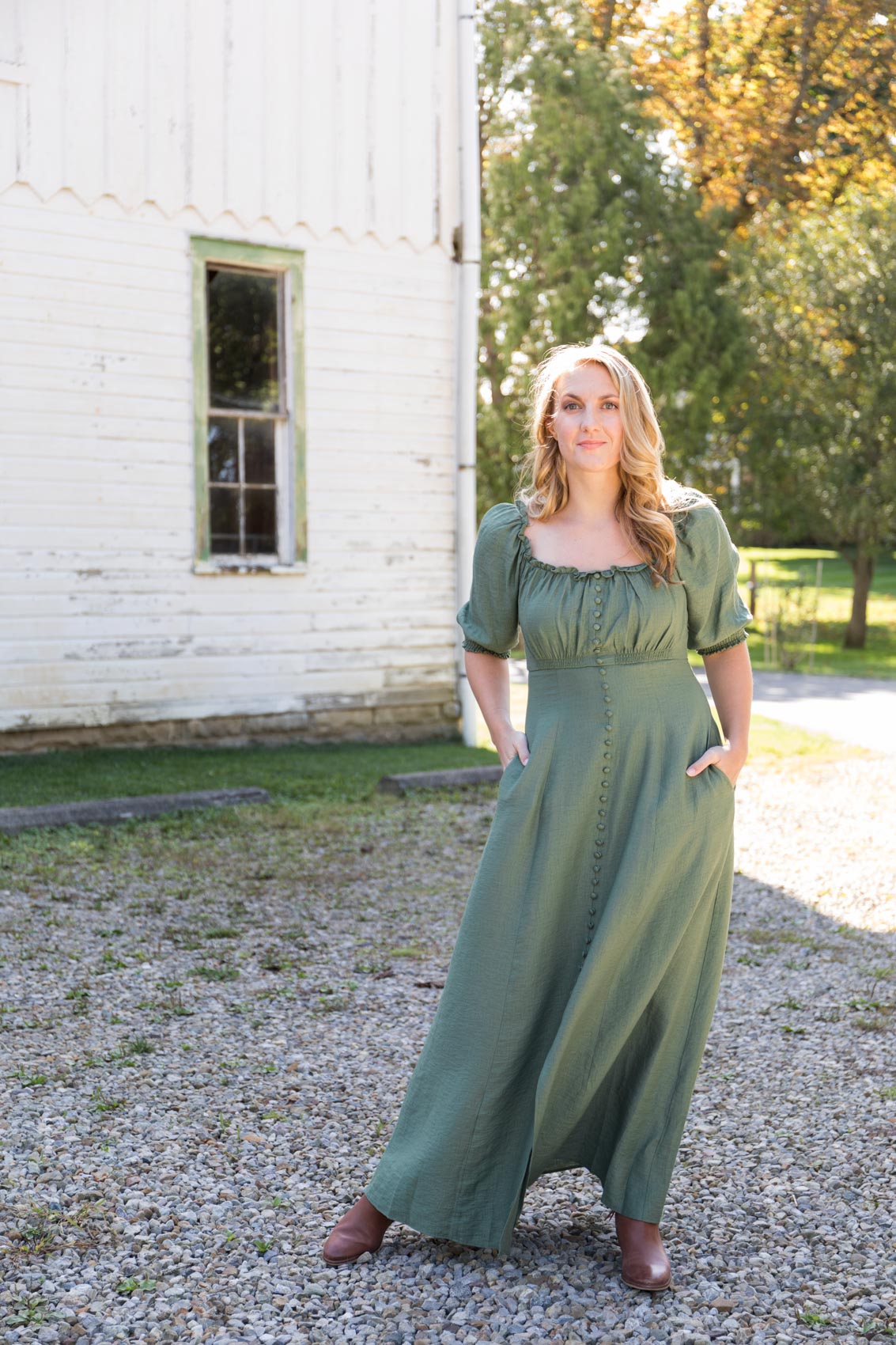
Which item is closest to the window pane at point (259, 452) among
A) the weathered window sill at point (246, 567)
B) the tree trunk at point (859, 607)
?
the weathered window sill at point (246, 567)

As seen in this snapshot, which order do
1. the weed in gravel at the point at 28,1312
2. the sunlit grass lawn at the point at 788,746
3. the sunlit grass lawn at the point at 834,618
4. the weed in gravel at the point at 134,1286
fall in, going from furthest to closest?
the sunlit grass lawn at the point at 834,618, the sunlit grass lawn at the point at 788,746, the weed in gravel at the point at 134,1286, the weed in gravel at the point at 28,1312

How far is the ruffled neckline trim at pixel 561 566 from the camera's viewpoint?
2.87m

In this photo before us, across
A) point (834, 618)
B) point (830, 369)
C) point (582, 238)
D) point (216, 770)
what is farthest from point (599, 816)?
point (834, 618)

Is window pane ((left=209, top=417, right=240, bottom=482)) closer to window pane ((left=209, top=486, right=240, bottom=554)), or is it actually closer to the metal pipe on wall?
window pane ((left=209, top=486, right=240, bottom=554))

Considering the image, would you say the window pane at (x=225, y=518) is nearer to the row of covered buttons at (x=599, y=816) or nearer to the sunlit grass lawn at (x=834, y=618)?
the row of covered buttons at (x=599, y=816)

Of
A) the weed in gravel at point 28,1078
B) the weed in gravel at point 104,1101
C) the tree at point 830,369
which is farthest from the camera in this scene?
the tree at point 830,369

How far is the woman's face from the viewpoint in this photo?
287cm

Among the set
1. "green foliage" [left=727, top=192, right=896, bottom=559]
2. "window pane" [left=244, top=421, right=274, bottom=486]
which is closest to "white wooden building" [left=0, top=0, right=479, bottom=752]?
"window pane" [left=244, top=421, right=274, bottom=486]

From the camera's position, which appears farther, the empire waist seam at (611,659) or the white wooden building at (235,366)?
the white wooden building at (235,366)

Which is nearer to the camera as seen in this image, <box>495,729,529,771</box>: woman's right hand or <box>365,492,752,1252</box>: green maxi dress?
<box>365,492,752,1252</box>: green maxi dress

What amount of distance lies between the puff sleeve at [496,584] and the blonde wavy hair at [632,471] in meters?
0.08

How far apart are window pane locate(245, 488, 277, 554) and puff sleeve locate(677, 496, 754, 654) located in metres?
6.82

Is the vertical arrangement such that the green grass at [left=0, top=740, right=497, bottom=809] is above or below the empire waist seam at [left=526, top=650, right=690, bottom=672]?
below

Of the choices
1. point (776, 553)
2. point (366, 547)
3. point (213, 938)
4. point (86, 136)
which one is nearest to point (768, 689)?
point (366, 547)
